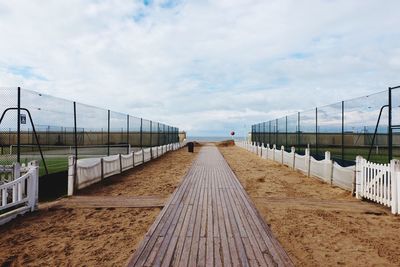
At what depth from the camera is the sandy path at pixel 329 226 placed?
4.35 m

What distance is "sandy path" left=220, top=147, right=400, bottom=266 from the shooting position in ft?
14.3

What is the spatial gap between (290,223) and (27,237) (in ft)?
16.2

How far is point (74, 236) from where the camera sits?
5145 millimetres

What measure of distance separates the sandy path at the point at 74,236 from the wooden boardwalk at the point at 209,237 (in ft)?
1.24

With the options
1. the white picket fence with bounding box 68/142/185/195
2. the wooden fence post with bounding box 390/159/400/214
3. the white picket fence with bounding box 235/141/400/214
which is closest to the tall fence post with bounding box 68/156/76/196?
the white picket fence with bounding box 68/142/185/195

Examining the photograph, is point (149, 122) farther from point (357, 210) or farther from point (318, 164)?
point (357, 210)

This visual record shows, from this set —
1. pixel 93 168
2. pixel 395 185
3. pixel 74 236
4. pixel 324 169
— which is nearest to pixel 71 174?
pixel 93 168

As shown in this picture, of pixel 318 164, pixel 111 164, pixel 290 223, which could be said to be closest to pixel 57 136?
pixel 111 164

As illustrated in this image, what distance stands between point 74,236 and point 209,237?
2398 mm

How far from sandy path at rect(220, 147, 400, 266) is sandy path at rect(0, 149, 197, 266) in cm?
266

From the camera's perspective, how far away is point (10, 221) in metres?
5.98

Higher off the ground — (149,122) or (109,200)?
(149,122)

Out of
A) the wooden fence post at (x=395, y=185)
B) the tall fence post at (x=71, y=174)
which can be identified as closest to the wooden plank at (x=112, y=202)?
the tall fence post at (x=71, y=174)

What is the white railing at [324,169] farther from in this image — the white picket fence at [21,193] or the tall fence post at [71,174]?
the white picket fence at [21,193]
